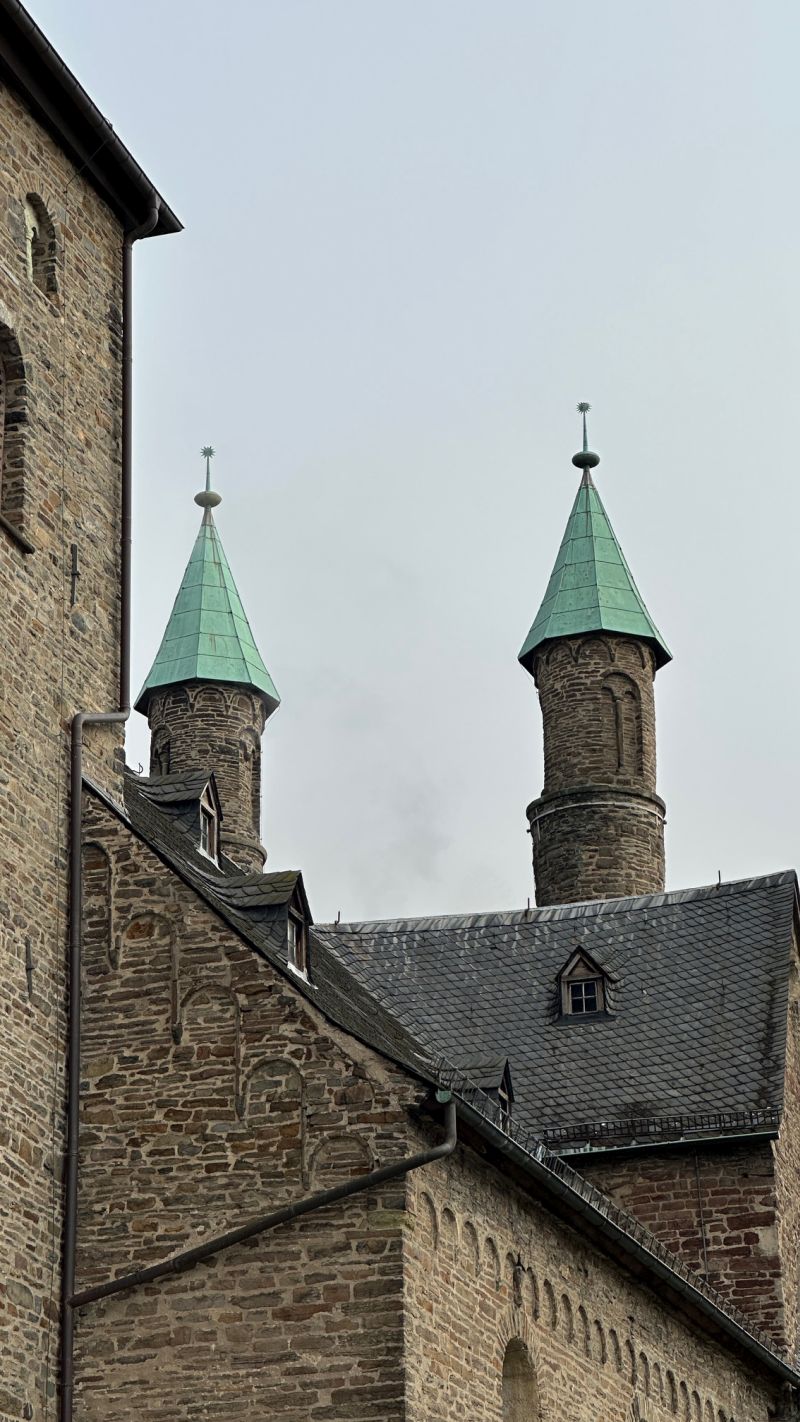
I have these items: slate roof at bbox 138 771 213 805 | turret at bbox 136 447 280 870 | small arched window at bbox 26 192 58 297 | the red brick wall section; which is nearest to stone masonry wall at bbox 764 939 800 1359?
the red brick wall section

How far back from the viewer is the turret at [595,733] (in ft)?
137

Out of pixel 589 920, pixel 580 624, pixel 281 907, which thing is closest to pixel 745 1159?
pixel 589 920

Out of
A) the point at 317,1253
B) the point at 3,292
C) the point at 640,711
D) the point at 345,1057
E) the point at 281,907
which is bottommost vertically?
the point at 317,1253

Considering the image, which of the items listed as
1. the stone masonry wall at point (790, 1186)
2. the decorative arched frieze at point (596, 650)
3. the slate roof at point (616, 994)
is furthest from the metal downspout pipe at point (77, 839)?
the decorative arched frieze at point (596, 650)

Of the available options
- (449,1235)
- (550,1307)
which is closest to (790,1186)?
(550,1307)

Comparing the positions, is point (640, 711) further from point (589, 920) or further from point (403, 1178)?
point (403, 1178)

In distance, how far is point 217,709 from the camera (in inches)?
1837

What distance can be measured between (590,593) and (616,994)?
14277mm

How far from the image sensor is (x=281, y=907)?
19562mm

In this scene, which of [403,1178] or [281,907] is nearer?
[403,1178]

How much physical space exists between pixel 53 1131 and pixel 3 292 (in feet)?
22.0

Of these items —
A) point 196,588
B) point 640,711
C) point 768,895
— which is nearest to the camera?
point 768,895

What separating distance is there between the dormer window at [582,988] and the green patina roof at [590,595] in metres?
12.8

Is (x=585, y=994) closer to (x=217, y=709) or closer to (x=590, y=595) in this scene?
(x=590, y=595)
